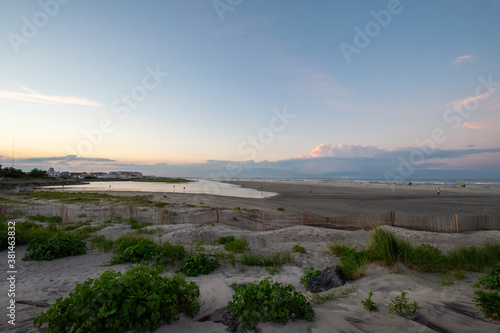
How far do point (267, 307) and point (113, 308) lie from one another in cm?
211

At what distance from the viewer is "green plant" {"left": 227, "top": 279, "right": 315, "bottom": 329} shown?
365cm

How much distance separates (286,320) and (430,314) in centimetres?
229

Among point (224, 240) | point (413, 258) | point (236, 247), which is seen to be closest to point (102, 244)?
point (224, 240)

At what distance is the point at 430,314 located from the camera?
12.8ft

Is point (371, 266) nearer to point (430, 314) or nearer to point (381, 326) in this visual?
point (430, 314)

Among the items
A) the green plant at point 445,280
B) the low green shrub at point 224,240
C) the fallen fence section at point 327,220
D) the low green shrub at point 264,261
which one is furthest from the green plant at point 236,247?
the green plant at point 445,280

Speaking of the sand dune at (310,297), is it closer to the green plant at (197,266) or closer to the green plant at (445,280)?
the green plant at (445,280)

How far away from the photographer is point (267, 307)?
362 centimetres

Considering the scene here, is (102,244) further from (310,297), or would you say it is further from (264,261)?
(310,297)

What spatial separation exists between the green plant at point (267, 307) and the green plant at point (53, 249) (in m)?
7.19

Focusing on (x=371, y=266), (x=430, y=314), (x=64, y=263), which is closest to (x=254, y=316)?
(x=430, y=314)

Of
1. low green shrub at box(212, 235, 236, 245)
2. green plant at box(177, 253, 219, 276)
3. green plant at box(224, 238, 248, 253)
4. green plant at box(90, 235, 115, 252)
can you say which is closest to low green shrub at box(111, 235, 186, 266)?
green plant at box(177, 253, 219, 276)

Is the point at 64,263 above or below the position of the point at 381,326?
below

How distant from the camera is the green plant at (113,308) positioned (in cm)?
331
